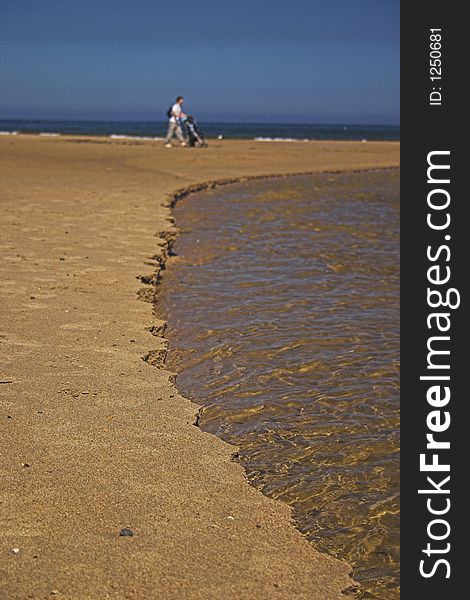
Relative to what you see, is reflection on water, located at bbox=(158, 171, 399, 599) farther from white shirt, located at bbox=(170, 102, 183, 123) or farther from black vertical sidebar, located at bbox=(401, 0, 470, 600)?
white shirt, located at bbox=(170, 102, 183, 123)

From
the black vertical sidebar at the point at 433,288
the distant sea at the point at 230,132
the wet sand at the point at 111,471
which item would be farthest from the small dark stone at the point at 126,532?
the distant sea at the point at 230,132

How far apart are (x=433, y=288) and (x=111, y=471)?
61.7 inches

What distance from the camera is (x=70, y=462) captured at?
148 inches

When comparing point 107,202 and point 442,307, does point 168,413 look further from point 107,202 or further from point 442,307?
point 107,202

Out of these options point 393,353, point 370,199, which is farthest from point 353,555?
point 370,199

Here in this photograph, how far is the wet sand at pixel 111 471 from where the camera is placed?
2.95 metres

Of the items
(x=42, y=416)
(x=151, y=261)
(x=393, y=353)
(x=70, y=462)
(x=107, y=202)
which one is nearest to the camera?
(x=70, y=462)

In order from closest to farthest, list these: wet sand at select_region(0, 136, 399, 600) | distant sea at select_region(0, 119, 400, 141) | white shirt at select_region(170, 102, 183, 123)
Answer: wet sand at select_region(0, 136, 399, 600) < white shirt at select_region(170, 102, 183, 123) < distant sea at select_region(0, 119, 400, 141)

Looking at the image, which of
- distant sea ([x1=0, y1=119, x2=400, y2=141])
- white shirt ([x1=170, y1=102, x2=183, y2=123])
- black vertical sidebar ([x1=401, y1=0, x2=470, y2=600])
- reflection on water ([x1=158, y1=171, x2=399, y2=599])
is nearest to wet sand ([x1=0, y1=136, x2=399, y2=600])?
reflection on water ([x1=158, y1=171, x2=399, y2=599])

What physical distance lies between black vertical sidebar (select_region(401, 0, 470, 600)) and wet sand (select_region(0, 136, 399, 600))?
1.33ft

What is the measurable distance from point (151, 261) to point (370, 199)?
824 centimetres

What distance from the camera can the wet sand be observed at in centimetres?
295

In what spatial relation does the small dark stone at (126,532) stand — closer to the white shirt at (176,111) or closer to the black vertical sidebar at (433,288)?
the black vertical sidebar at (433,288)

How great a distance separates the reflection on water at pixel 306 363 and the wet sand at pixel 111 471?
0.20 metres
